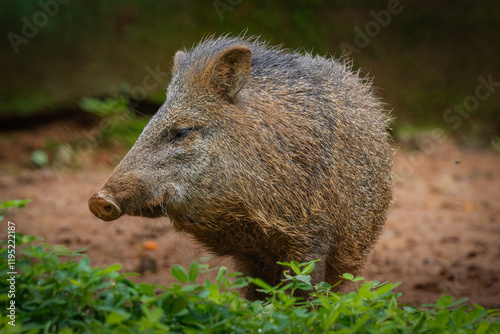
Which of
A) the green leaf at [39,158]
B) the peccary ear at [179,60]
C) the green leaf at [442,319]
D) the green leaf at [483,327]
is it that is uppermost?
the peccary ear at [179,60]

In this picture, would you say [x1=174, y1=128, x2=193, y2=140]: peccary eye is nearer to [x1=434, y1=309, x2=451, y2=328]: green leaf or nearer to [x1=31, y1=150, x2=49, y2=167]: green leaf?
[x1=434, y1=309, x2=451, y2=328]: green leaf

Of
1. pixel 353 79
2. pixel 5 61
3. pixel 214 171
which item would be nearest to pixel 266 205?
pixel 214 171

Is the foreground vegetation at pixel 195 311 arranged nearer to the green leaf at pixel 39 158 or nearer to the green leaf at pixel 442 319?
the green leaf at pixel 442 319

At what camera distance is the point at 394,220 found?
713cm

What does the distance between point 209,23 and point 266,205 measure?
586 centimetres

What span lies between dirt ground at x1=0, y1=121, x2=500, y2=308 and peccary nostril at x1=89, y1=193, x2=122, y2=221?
86 cm

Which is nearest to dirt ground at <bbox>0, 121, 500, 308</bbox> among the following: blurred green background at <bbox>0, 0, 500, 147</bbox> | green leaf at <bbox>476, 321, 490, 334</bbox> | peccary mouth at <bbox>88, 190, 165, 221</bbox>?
blurred green background at <bbox>0, 0, 500, 147</bbox>

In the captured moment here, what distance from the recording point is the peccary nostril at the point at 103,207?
3.11m

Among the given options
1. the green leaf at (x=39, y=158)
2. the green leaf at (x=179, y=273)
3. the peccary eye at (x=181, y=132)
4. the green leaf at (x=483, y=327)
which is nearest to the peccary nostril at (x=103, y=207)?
the peccary eye at (x=181, y=132)

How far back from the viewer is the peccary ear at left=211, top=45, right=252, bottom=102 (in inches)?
139

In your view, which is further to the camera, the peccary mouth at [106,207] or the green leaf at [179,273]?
the peccary mouth at [106,207]

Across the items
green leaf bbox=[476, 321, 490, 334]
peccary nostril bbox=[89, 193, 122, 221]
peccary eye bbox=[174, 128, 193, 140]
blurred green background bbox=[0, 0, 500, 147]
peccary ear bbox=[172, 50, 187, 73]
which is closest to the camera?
green leaf bbox=[476, 321, 490, 334]

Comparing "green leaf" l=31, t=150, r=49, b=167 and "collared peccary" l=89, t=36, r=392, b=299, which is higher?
"collared peccary" l=89, t=36, r=392, b=299

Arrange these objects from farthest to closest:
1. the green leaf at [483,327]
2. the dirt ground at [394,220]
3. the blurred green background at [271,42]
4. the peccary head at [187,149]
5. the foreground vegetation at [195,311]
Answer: the blurred green background at [271,42] → the dirt ground at [394,220] → the peccary head at [187,149] → the green leaf at [483,327] → the foreground vegetation at [195,311]
